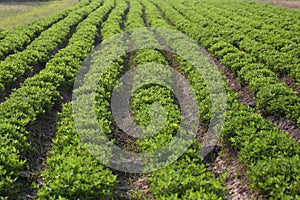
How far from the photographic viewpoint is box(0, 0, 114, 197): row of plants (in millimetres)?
7613

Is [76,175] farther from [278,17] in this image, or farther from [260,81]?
[278,17]

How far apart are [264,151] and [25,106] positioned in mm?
7647

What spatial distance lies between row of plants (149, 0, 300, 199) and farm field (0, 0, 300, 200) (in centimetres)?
3

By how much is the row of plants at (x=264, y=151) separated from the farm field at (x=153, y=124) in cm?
3

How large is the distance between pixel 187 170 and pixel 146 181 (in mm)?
1356

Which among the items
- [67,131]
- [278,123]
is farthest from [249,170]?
[67,131]

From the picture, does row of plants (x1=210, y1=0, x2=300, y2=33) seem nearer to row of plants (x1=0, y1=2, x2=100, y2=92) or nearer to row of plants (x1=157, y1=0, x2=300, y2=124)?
row of plants (x1=157, y1=0, x2=300, y2=124)

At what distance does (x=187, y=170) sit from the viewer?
23.8 feet

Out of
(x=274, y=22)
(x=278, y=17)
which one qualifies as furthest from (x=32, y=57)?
(x=278, y=17)

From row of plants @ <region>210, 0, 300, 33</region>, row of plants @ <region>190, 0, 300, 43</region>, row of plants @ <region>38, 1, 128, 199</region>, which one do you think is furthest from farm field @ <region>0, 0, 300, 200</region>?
row of plants @ <region>210, 0, 300, 33</region>

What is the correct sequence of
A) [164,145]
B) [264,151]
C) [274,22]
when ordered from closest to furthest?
[264,151]
[164,145]
[274,22]

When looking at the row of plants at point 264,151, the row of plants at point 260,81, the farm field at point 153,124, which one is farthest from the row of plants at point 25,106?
the row of plants at point 260,81

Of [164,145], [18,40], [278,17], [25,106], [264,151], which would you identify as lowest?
[18,40]

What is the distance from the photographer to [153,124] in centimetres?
957
